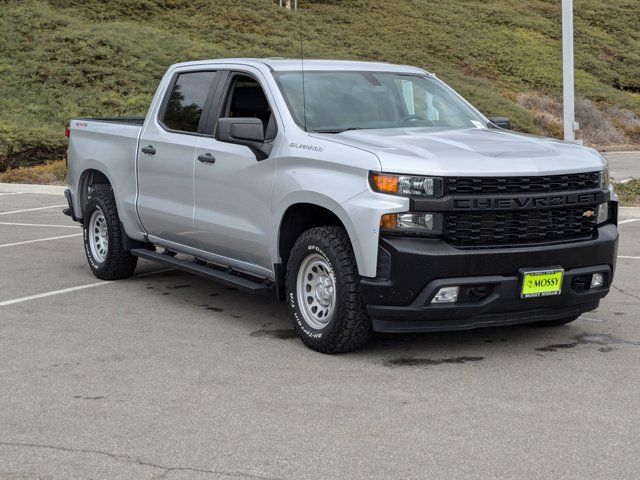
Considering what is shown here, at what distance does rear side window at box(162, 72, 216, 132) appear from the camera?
8477mm

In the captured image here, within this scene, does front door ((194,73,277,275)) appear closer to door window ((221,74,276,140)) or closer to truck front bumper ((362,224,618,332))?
door window ((221,74,276,140))

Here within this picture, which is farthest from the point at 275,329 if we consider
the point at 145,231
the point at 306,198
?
the point at 145,231

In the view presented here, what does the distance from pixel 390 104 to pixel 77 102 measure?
19610 millimetres

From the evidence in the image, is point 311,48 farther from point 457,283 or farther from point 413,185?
point 457,283

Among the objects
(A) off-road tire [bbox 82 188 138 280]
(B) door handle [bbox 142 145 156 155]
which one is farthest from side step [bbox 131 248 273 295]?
(B) door handle [bbox 142 145 156 155]

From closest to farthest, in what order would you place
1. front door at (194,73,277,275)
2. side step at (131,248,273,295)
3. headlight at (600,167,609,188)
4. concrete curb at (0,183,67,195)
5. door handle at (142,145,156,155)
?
headlight at (600,167,609,188)
front door at (194,73,277,275)
side step at (131,248,273,295)
door handle at (142,145,156,155)
concrete curb at (0,183,67,195)

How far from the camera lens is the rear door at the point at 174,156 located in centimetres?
835

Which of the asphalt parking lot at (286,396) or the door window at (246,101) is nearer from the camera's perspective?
the asphalt parking lot at (286,396)

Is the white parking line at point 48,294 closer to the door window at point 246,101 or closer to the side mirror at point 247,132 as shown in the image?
the door window at point 246,101

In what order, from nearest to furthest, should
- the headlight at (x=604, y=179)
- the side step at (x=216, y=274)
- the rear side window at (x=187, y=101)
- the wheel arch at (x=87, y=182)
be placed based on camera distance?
the headlight at (x=604, y=179), the side step at (x=216, y=274), the rear side window at (x=187, y=101), the wheel arch at (x=87, y=182)

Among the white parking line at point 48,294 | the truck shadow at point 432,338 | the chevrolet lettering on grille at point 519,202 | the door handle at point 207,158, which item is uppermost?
the door handle at point 207,158

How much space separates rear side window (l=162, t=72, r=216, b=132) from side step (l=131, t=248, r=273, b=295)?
1.08 meters

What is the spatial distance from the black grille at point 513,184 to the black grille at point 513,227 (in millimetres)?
135

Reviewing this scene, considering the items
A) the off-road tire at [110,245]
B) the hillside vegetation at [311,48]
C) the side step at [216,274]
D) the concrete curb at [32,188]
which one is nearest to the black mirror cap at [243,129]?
the side step at [216,274]
